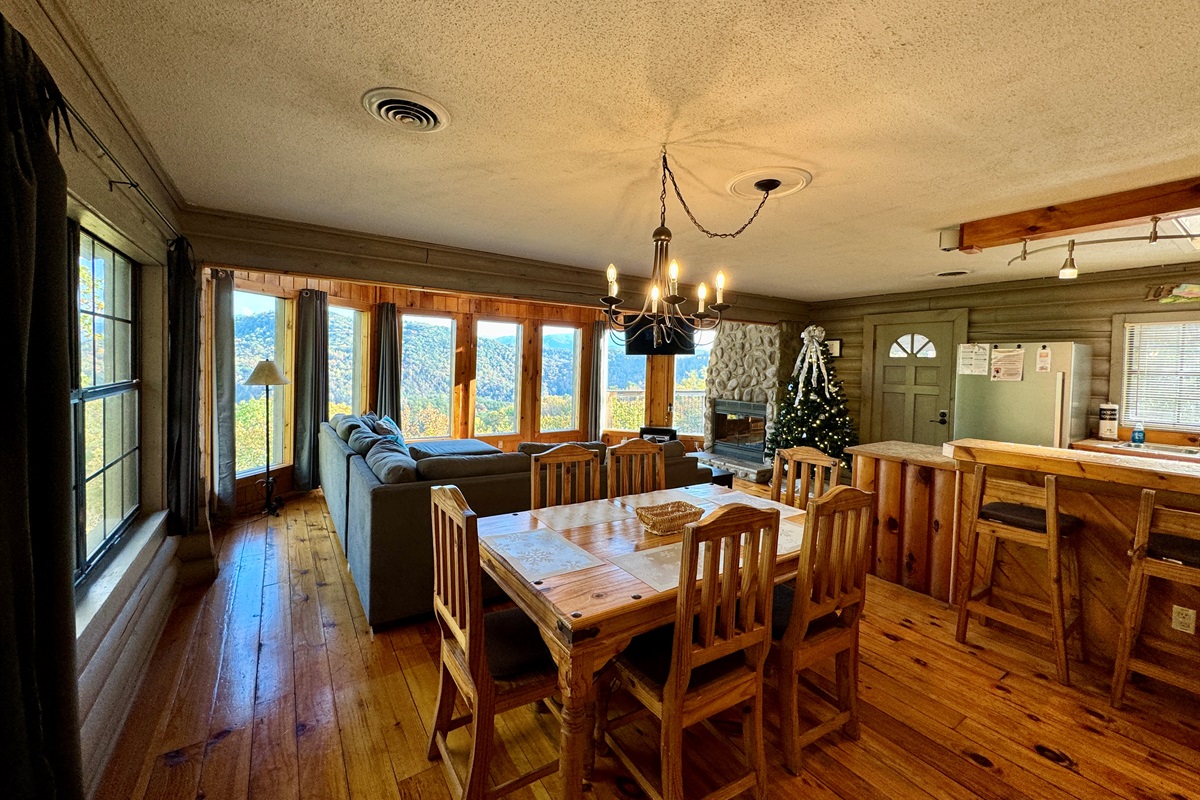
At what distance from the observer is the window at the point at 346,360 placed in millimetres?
5852

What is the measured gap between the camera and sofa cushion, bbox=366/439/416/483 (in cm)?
271

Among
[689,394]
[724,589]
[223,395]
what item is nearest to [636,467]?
[724,589]

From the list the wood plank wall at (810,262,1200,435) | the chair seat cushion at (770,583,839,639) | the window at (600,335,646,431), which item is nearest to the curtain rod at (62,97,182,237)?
the chair seat cushion at (770,583,839,639)

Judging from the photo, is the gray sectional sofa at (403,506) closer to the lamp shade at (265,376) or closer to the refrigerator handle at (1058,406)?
the lamp shade at (265,376)

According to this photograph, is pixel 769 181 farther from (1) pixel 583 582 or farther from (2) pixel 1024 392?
(2) pixel 1024 392

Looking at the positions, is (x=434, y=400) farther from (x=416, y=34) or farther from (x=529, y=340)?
(x=416, y=34)

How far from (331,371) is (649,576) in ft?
17.6

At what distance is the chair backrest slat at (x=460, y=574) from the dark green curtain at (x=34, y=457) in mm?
849

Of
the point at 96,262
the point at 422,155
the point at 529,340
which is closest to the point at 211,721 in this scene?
the point at 96,262

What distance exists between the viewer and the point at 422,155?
7.21 feet

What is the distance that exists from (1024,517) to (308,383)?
234 inches

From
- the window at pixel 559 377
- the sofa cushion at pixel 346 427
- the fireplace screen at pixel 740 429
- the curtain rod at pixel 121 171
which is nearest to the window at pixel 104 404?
the curtain rod at pixel 121 171

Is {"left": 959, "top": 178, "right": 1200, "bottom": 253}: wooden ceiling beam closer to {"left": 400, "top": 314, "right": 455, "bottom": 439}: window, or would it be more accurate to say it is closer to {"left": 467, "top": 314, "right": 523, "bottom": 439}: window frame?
{"left": 467, "top": 314, "right": 523, "bottom": 439}: window frame

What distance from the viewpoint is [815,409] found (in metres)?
5.94
